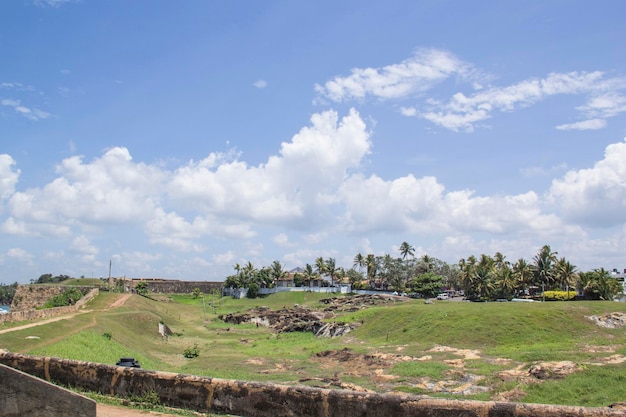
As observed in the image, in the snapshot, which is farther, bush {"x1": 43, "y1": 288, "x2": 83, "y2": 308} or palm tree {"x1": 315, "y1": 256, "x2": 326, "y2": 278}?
palm tree {"x1": 315, "y1": 256, "x2": 326, "y2": 278}

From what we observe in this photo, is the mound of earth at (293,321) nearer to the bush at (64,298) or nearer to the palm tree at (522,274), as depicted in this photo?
the bush at (64,298)

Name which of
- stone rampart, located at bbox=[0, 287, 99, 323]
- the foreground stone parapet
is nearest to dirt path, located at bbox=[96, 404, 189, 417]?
the foreground stone parapet

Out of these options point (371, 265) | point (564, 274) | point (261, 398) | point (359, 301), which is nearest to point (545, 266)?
point (564, 274)

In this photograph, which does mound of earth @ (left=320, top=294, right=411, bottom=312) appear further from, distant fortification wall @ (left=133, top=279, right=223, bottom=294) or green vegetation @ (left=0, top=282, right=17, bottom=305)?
green vegetation @ (left=0, top=282, right=17, bottom=305)

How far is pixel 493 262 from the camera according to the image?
89250mm

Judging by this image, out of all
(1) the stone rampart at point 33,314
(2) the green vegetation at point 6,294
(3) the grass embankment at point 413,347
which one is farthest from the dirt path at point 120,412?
(2) the green vegetation at point 6,294

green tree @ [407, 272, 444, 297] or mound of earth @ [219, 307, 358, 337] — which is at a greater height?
green tree @ [407, 272, 444, 297]

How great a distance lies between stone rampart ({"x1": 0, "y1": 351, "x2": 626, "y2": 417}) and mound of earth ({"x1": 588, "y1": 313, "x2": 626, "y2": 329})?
35.1 m

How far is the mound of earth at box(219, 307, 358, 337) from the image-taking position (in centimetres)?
5430

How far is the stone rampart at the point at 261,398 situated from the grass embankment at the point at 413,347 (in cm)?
1273

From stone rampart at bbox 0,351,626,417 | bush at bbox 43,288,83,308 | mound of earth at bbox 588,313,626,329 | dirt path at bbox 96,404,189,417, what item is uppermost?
stone rampart at bbox 0,351,626,417

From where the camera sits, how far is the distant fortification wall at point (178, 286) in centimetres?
13138

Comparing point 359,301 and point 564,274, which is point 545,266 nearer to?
point 564,274

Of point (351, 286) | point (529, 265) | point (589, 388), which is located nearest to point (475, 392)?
point (589, 388)
